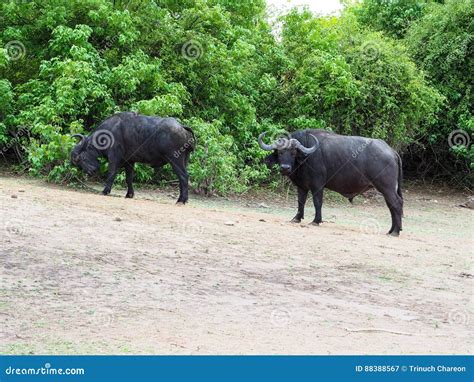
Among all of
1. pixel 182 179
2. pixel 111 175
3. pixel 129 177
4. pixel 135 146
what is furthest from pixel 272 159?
pixel 111 175

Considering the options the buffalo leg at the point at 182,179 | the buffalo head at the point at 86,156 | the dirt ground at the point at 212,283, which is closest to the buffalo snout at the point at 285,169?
the dirt ground at the point at 212,283

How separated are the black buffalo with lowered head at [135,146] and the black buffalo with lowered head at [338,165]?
1.90m

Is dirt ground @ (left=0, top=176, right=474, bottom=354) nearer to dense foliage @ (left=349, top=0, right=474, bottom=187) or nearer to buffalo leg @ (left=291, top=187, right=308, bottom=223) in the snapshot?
buffalo leg @ (left=291, top=187, right=308, bottom=223)

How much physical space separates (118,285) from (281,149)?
6450 millimetres

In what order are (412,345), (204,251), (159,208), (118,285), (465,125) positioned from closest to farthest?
(412,345), (118,285), (204,251), (159,208), (465,125)

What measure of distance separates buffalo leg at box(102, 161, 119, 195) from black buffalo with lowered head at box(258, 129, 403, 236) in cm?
320

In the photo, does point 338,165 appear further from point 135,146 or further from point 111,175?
point 111,175

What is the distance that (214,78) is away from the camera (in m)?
20.9

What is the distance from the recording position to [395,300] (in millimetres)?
9477

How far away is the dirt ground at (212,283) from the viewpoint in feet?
23.9

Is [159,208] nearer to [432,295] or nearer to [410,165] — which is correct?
[432,295]

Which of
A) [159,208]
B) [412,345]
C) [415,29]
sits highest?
[415,29]

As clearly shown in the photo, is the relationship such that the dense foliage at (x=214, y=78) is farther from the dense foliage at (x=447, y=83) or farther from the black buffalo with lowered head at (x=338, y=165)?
the black buffalo with lowered head at (x=338, y=165)

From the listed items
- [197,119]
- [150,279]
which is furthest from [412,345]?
[197,119]
